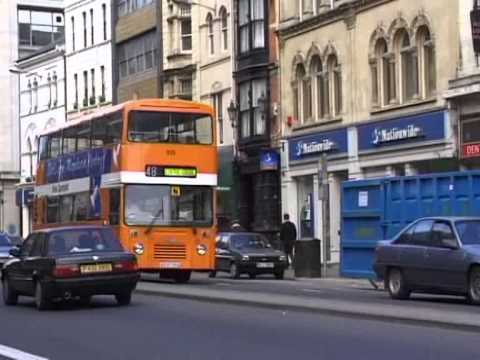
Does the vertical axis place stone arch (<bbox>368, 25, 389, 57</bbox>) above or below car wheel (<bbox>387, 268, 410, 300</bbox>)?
above

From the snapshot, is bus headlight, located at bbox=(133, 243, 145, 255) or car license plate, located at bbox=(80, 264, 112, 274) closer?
car license plate, located at bbox=(80, 264, 112, 274)

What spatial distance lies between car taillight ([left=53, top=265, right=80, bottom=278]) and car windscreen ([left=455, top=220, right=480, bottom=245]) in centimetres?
709

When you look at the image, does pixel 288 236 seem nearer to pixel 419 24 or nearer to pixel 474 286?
pixel 419 24

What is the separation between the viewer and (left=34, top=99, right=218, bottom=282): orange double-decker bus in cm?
2841

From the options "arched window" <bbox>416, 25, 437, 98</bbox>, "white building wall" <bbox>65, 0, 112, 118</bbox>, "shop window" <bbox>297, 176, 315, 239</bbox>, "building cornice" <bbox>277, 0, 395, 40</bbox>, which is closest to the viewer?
"arched window" <bbox>416, 25, 437, 98</bbox>

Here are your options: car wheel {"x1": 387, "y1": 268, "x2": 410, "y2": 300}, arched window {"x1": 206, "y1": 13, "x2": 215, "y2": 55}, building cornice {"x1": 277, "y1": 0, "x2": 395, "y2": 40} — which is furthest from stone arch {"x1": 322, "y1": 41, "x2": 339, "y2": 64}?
car wheel {"x1": 387, "y1": 268, "x2": 410, "y2": 300}

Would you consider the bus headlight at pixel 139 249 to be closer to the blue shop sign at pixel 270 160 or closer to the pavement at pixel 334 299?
the pavement at pixel 334 299

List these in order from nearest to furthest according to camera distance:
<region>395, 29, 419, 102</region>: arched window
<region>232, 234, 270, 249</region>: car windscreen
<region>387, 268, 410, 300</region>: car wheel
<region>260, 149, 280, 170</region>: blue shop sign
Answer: <region>387, 268, 410, 300</region>: car wheel
<region>232, 234, 270, 249</region>: car windscreen
<region>395, 29, 419, 102</region>: arched window
<region>260, 149, 280, 170</region>: blue shop sign

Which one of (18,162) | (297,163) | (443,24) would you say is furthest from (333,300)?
(18,162)

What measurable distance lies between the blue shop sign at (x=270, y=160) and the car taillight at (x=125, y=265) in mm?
24244

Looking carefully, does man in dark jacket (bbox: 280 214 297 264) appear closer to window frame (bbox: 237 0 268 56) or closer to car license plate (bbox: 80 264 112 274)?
window frame (bbox: 237 0 268 56)

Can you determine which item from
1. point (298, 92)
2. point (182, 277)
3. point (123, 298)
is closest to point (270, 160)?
point (298, 92)

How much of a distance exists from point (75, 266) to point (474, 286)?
23.6 feet

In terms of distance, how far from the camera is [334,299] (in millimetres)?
21953
